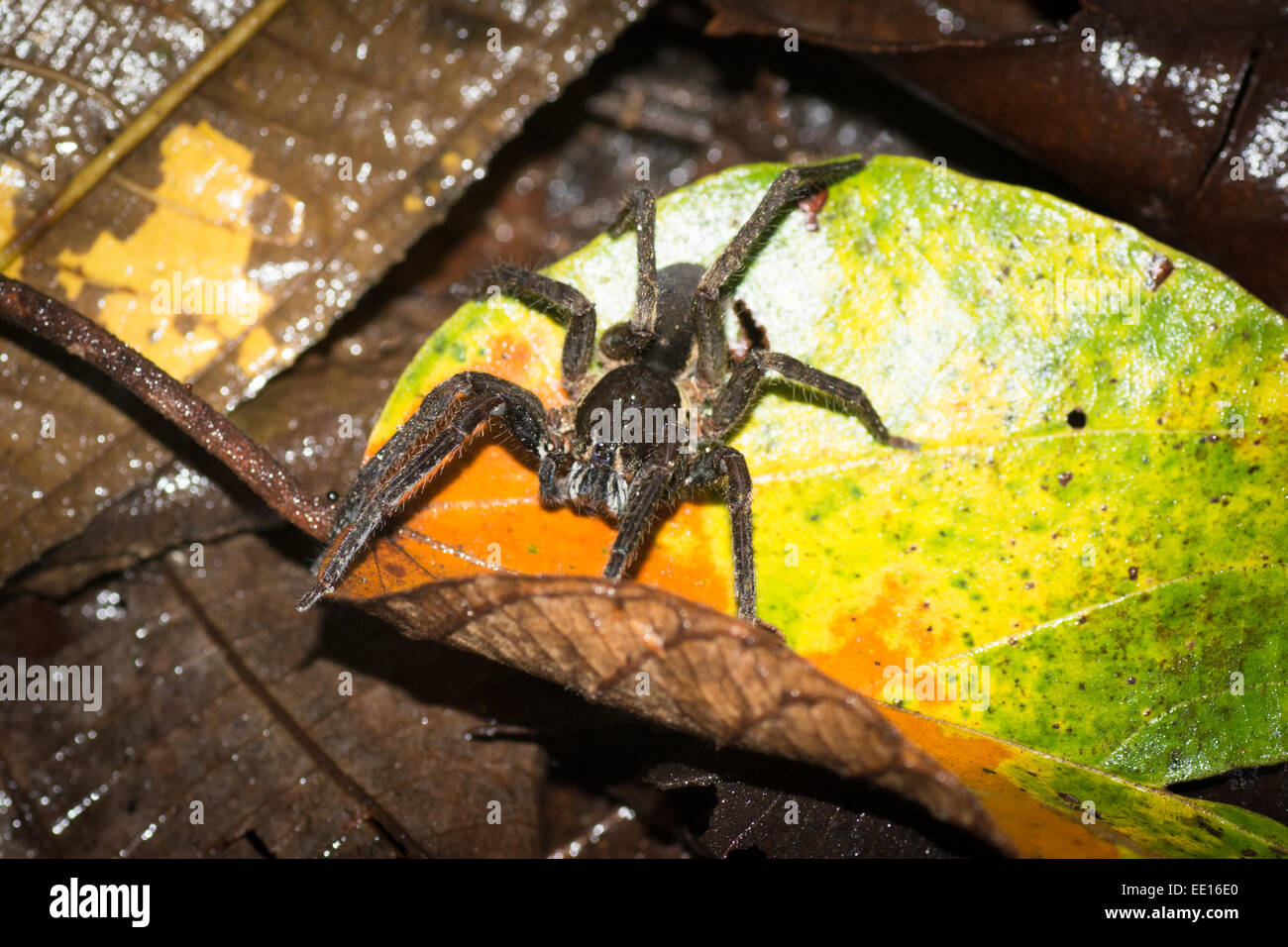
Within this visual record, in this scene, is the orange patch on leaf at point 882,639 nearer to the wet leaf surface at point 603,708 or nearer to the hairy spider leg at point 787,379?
the wet leaf surface at point 603,708

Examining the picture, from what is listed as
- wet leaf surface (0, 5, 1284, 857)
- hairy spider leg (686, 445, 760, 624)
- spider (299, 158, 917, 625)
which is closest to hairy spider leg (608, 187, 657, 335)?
spider (299, 158, 917, 625)

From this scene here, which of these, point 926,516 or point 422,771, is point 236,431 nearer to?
point 422,771

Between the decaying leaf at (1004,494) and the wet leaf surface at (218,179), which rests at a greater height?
the wet leaf surface at (218,179)

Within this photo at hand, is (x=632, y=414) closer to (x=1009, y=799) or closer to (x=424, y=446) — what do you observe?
(x=424, y=446)

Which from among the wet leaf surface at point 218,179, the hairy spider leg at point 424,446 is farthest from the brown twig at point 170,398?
the wet leaf surface at point 218,179

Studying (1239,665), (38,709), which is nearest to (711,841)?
(1239,665)

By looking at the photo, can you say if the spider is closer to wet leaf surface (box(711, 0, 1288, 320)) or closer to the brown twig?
the brown twig
